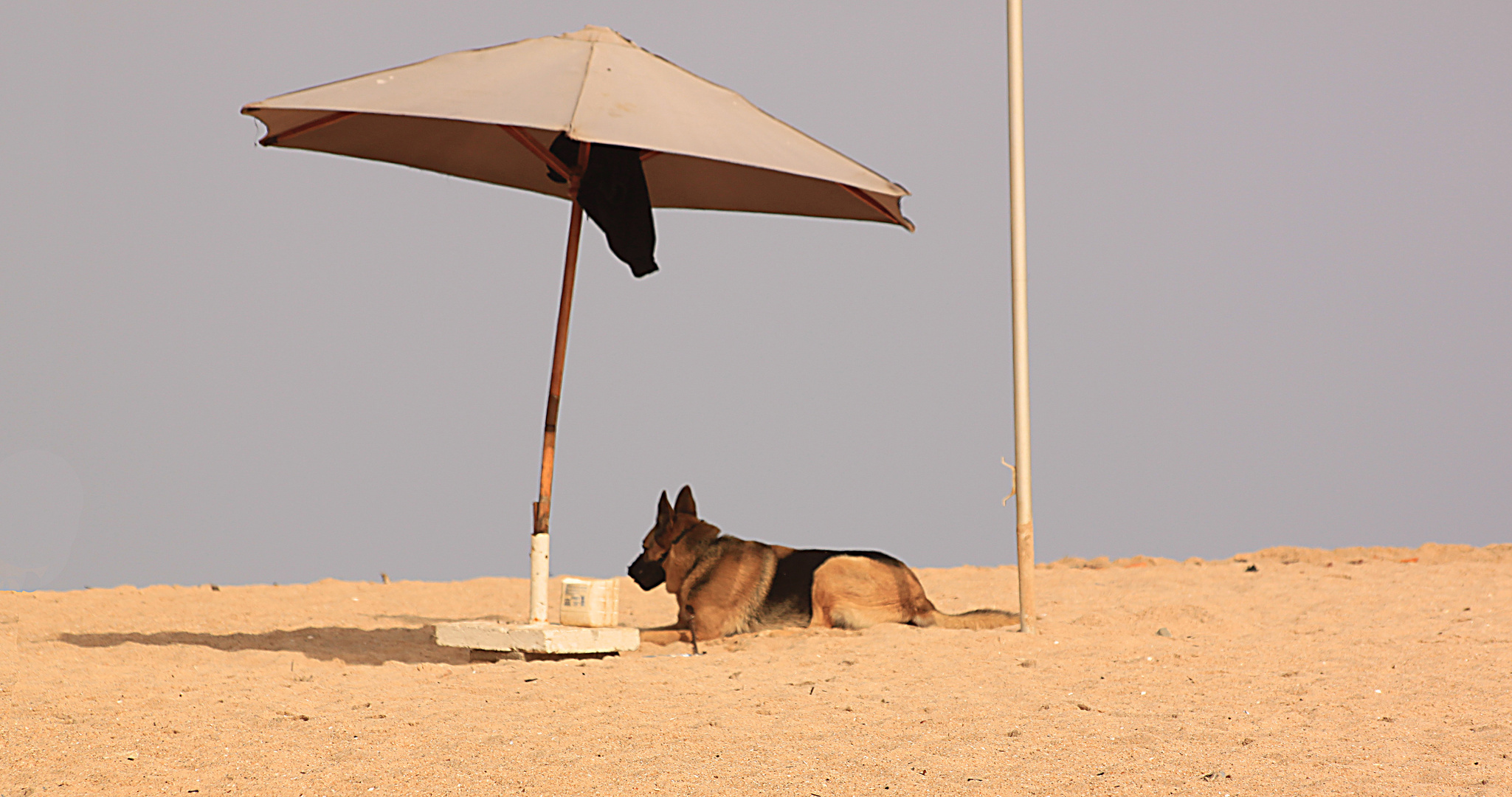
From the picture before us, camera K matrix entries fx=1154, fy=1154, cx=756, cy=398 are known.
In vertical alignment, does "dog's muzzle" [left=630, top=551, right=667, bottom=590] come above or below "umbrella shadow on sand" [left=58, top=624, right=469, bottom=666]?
above

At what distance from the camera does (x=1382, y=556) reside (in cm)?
1059

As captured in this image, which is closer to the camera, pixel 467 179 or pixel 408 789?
pixel 408 789

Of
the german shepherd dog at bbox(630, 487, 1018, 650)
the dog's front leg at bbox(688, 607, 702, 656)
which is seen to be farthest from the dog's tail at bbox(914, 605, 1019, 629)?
the dog's front leg at bbox(688, 607, 702, 656)

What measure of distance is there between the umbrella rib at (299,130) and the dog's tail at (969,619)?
13.5 ft

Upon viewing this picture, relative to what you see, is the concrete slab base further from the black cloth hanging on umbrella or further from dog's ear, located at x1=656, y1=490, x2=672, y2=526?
the black cloth hanging on umbrella

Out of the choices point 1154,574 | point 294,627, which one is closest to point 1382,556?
point 1154,574

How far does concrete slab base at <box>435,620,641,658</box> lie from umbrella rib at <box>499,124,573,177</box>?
8.06ft

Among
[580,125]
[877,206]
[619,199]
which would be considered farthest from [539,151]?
[877,206]

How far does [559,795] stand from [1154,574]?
7.15 m

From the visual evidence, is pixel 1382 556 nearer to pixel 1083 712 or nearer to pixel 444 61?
pixel 1083 712

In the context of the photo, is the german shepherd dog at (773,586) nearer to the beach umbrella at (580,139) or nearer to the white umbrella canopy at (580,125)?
the beach umbrella at (580,139)

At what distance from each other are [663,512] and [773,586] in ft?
Answer: 2.57

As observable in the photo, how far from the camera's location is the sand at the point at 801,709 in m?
3.43

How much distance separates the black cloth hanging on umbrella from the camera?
20.7ft
